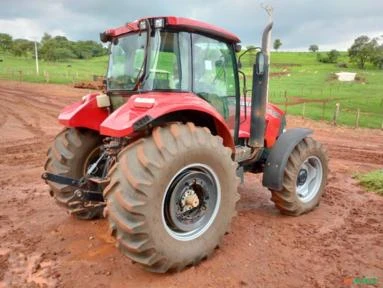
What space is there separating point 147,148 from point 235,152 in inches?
61.7

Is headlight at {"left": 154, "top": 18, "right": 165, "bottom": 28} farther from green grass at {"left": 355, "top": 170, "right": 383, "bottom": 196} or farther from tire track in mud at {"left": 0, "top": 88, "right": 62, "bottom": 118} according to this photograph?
tire track in mud at {"left": 0, "top": 88, "right": 62, "bottom": 118}

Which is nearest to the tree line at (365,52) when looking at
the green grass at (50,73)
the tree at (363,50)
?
the tree at (363,50)

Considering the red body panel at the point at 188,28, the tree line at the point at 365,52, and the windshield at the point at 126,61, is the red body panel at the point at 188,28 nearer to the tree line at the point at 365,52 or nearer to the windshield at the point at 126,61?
the windshield at the point at 126,61

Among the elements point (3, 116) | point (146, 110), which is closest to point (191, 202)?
point (146, 110)

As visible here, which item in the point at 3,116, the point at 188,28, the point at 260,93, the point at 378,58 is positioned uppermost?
the point at 378,58

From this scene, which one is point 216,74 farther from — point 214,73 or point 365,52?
point 365,52

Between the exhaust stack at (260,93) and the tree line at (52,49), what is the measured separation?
6629cm

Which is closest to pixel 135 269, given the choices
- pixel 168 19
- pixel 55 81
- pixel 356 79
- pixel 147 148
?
pixel 147 148

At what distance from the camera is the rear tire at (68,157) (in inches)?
175

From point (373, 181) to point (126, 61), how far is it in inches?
187

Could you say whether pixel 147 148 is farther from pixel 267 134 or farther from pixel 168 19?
pixel 267 134

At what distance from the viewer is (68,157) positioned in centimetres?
443

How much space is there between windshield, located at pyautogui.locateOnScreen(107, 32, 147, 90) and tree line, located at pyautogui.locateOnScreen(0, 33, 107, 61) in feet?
217

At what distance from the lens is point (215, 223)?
150 inches
